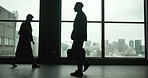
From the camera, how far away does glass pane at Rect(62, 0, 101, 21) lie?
689 cm

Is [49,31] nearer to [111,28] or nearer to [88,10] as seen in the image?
[88,10]

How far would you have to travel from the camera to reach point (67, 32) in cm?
689

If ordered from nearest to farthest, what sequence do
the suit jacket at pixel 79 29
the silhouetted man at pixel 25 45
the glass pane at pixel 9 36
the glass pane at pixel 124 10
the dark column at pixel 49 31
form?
the suit jacket at pixel 79 29 < the silhouetted man at pixel 25 45 < the dark column at pixel 49 31 < the glass pane at pixel 9 36 < the glass pane at pixel 124 10

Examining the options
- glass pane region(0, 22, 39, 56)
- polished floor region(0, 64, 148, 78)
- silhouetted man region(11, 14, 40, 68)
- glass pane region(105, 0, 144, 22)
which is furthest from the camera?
glass pane region(105, 0, 144, 22)

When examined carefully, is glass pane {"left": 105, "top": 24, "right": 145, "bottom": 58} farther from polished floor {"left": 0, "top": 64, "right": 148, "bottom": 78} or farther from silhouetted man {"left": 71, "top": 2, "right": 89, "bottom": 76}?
silhouetted man {"left": 71, "top": 2, "right": 89, "bottom": 76}

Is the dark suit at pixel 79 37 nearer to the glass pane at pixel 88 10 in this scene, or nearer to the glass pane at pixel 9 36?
the glass pane at pixel 88 10

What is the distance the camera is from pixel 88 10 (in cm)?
704

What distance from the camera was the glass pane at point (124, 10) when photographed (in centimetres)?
697

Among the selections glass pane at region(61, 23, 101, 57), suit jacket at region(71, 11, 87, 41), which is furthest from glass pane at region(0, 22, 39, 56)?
suit jacket at region(71, 11, 87, 41)

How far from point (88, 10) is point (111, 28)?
41.2 inches

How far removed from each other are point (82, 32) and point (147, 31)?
13.5ft

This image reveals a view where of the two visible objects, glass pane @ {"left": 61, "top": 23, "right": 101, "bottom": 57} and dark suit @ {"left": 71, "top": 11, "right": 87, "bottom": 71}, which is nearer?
dark suit @ {"left": 71, "top": 11, "right": 87, "bottom": 71}

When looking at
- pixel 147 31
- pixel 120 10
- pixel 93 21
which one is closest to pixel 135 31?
pixel 147 31

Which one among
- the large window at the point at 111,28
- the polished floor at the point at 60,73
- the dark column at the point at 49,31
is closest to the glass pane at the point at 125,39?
the large window at the point at 111,28
